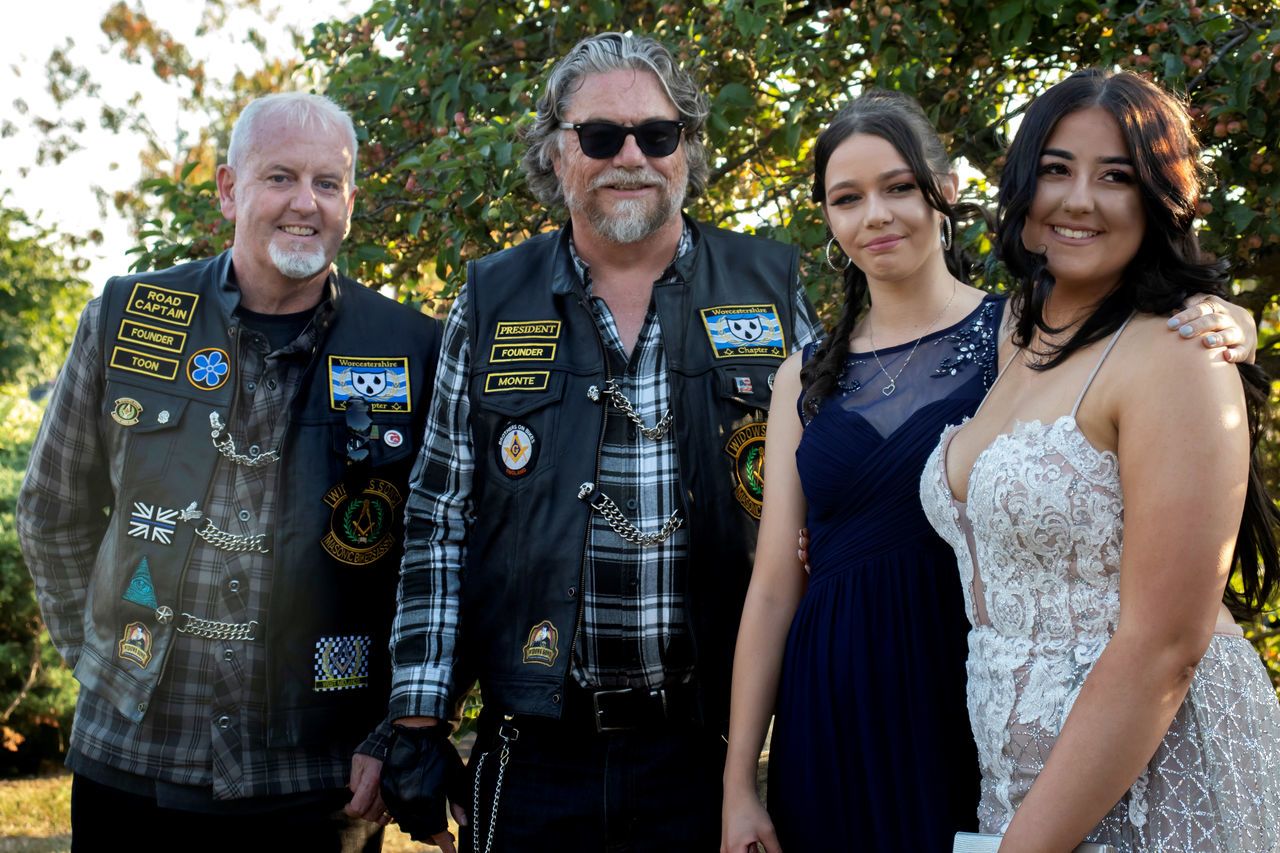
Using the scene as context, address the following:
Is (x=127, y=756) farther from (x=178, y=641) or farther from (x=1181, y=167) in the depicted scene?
(x=1181, y=167)

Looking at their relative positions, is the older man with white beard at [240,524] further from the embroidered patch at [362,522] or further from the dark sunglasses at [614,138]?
the dark sunglasses at [614,138]

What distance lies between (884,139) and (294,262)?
1.67 metres

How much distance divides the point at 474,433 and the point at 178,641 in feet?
3.08

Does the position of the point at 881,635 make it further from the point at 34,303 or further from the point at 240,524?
the point at 34,303

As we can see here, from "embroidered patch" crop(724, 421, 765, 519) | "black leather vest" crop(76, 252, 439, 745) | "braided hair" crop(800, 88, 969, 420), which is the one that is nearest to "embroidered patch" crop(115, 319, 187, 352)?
"black leather vest" crop(76, 252, 439, 745)

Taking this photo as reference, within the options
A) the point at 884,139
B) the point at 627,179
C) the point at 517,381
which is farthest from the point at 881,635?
the point at 627,179

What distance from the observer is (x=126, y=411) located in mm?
3373

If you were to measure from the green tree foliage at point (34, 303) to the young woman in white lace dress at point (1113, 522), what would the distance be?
21.2 m

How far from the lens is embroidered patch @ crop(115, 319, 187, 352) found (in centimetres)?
345

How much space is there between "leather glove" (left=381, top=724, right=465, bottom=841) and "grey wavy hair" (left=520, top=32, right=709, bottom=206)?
1465 mm

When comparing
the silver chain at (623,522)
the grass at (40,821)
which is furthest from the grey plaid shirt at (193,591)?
the grass at (40,821)

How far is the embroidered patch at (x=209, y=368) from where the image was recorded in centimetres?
341

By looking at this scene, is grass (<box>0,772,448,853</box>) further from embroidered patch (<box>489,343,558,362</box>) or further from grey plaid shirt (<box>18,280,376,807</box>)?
embroidered patch (<box>489,343,558,362</box>)

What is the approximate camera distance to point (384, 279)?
486 cm
